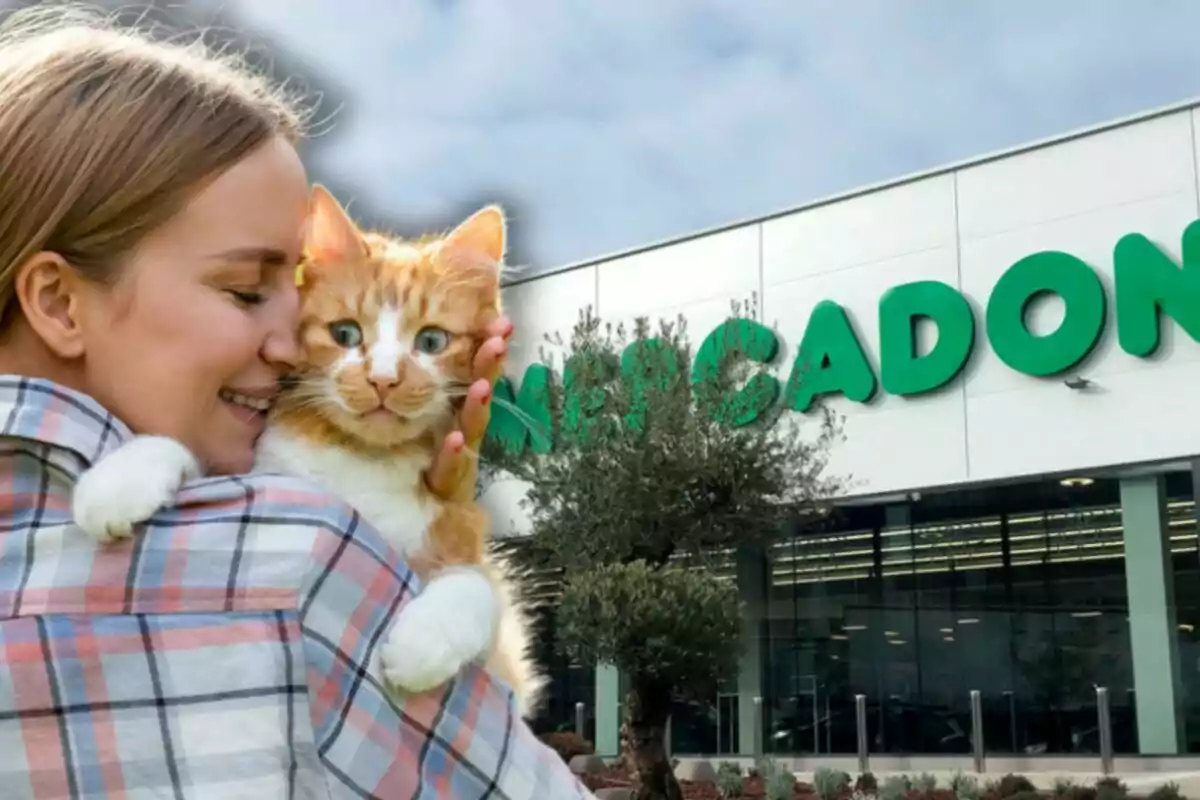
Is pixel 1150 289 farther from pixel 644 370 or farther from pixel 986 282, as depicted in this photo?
pixel 644 370

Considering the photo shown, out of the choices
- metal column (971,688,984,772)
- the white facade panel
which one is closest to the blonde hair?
the white facade panel

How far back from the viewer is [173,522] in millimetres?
1294

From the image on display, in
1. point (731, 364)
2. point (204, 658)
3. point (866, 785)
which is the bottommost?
point (866, 785)

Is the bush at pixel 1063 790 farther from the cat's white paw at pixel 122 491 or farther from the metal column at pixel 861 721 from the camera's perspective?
the cat's white paw at pixel 122 491

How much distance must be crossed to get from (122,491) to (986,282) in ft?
60.1

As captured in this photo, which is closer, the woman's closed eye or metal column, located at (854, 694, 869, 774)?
the woman's closed eye

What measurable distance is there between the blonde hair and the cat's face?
27 centimetres

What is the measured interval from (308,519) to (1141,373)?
1735cm

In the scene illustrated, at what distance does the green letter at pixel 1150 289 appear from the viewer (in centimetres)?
1662

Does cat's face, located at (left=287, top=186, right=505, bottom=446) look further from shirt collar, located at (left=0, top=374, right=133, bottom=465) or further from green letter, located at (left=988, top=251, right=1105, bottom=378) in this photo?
green letter, located at (left=988, top=251, right=1105, bottom=378)

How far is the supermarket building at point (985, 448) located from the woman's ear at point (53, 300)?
46.6 ft

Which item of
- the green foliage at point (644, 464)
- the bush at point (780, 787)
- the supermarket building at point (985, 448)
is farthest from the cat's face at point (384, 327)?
the bush at point (780, 787)

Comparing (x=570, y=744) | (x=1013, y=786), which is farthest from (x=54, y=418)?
(x=570, y=744)

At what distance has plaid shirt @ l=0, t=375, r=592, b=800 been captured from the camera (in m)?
1.21
